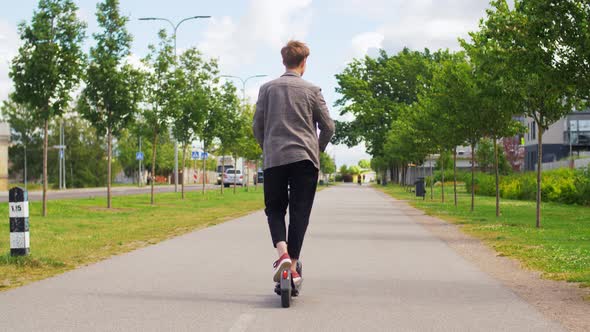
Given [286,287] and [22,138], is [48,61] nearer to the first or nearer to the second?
[286,287]

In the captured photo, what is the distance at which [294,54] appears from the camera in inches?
269

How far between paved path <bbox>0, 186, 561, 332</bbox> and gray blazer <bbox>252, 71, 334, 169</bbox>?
3.98 feet

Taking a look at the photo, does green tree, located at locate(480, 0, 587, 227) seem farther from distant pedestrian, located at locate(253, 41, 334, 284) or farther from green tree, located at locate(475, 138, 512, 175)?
green tree, located at locate(475, 138, 512, 175)

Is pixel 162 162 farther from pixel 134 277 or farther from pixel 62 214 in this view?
pixel 134 277

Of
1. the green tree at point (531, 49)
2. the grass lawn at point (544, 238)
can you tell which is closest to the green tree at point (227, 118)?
the grass lawn at point (544, 238)

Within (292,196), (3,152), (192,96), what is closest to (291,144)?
(292,196)

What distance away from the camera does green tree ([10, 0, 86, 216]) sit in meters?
19.9

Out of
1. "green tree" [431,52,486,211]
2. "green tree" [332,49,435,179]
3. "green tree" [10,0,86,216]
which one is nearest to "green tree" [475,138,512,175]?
"green tree" [332,49,435,179]

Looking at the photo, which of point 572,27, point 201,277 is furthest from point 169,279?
point 572,27

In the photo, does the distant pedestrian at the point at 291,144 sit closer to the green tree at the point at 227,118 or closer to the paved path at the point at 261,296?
the paved path at the point at 261,296

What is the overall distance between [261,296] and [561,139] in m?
71.1

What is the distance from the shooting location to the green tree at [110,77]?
23353 mm

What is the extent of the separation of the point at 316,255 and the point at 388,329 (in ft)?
17.3

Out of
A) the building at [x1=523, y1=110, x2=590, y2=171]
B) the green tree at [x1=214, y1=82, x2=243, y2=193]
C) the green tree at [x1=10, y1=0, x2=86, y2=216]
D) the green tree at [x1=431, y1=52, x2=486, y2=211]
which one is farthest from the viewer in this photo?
the building at [x1=523, y1=110, x2=590, y2=171]
